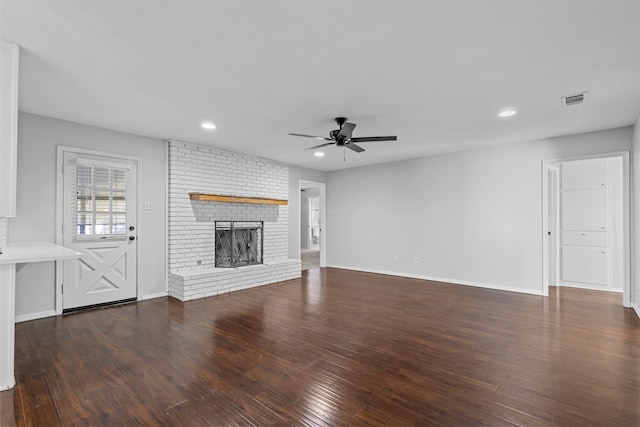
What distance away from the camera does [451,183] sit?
572cm

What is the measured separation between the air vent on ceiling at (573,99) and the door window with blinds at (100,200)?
5.59 m

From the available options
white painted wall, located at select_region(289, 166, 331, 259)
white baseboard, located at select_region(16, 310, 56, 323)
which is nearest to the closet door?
white painted wall, located at select_region(289, 166, 331, 259)

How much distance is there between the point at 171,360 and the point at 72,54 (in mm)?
2581

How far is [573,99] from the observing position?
3.14m

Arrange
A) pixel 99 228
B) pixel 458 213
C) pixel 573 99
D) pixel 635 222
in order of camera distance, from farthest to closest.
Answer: pixel 458 213 < pixel 99 228 < pixel 635 222 < pixel 573 99

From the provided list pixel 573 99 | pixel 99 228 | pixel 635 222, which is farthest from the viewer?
pixel 99 228

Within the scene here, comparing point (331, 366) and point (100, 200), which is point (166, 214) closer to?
point (100, 200)

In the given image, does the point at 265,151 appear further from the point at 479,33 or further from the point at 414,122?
the point at 479,33

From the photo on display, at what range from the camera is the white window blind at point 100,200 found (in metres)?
4.00

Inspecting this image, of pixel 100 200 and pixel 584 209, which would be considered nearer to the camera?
pixel 100 200

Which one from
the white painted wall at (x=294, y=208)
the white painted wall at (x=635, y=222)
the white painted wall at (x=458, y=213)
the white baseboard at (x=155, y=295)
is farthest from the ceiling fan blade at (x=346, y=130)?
the white baseboard at (x=155, y=295)

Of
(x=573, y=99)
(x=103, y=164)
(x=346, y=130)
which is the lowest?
(x=103, y=164)

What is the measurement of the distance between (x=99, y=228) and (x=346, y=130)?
3630 mm

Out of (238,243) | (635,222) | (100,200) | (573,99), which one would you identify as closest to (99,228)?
(100,200)
